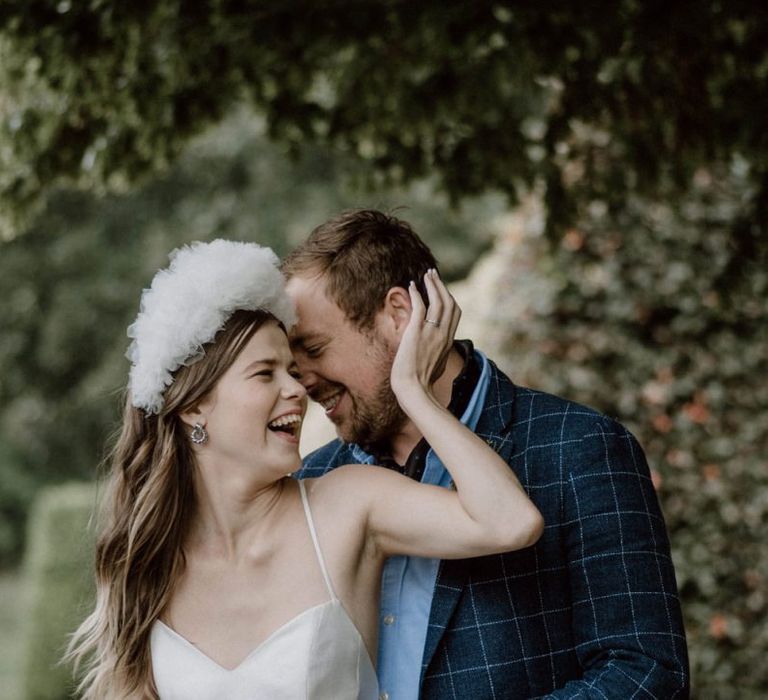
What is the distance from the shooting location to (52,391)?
658 inches

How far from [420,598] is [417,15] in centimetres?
231

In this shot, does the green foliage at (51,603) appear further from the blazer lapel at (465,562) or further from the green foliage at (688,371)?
the blazer lapel at (465,562)

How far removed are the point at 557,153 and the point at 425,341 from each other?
2465mm

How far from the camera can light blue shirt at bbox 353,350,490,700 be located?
8.78ft

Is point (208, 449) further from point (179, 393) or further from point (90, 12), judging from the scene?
point (90, 12)

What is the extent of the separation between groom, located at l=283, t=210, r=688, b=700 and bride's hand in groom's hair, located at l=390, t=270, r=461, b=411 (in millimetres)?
Result: 132

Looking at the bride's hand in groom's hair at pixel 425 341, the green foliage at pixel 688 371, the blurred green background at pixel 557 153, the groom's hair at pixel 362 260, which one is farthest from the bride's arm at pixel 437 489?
the green foliage at pixel 688 371

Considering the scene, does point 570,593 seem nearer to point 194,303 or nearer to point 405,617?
point 405,617

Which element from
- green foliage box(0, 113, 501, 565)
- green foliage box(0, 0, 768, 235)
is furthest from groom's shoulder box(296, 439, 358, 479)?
green foliage box(0, 113, 501, 565)

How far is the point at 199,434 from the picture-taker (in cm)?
278

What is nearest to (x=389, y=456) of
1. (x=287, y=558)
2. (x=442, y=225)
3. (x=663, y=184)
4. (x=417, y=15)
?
(x=287, y=558)

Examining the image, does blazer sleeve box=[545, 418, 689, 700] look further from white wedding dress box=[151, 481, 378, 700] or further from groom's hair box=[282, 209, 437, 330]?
groom's hair box=[282, 209, 437, 330]

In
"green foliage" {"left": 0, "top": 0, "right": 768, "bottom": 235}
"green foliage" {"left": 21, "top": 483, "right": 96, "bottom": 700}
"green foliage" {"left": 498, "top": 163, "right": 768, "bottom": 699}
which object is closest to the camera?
"green foliage" {"left": 0, "top": 0, "right": 768, "bottom": 235}

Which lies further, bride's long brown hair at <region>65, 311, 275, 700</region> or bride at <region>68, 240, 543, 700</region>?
bride's long brown hair at <region>65, 311, 275, 700</region>
